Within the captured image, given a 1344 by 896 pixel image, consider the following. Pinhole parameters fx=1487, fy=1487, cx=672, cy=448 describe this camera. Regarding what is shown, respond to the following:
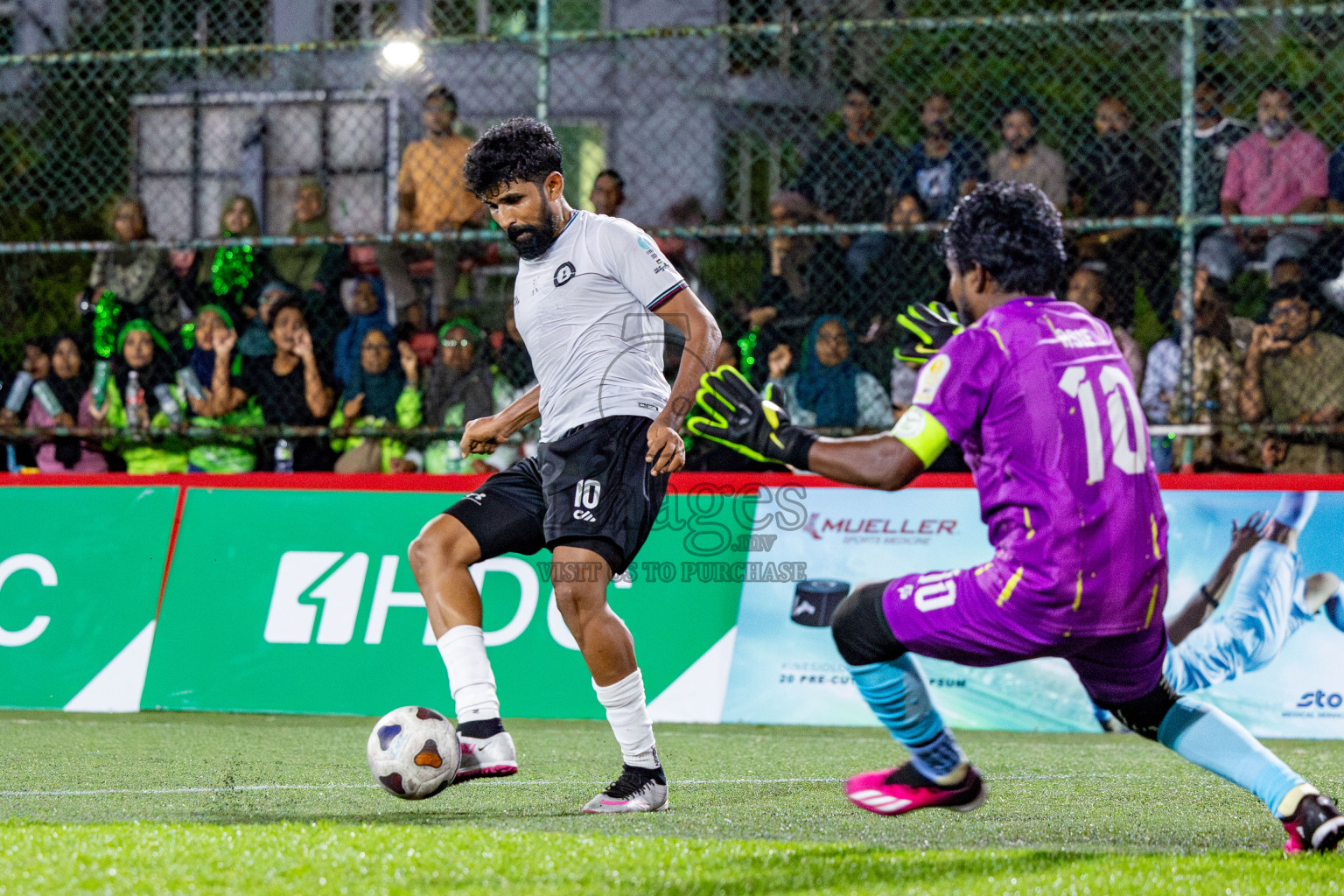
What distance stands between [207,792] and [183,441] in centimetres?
428

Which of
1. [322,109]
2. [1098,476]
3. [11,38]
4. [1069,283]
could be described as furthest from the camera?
[11,38]

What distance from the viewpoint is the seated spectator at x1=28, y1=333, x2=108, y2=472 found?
30.0 ft

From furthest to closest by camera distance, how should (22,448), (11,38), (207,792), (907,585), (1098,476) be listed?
(11,38) < (22,448) < (207,792) < (907,585) < (1098,476)

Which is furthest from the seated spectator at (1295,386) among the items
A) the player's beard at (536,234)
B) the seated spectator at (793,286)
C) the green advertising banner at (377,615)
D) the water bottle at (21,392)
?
the water bottle at (21,392)

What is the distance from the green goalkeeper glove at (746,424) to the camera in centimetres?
351

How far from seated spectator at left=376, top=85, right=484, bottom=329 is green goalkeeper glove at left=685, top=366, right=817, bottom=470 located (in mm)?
5655

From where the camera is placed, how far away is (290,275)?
1002 centimetres

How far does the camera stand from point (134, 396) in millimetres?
9344

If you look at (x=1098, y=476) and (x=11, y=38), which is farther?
(x=11, y=38)

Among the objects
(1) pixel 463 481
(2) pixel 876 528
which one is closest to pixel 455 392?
(1) pixel 463 481

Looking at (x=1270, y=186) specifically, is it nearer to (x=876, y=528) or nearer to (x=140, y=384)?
(x=876, y=528)

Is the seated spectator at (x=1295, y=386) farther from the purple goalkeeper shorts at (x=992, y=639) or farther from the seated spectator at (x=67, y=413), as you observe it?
the seated spectator at (x=67, y=413)

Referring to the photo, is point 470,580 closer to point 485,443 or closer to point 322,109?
point 485,443

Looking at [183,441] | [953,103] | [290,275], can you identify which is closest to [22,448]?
[183,441]
